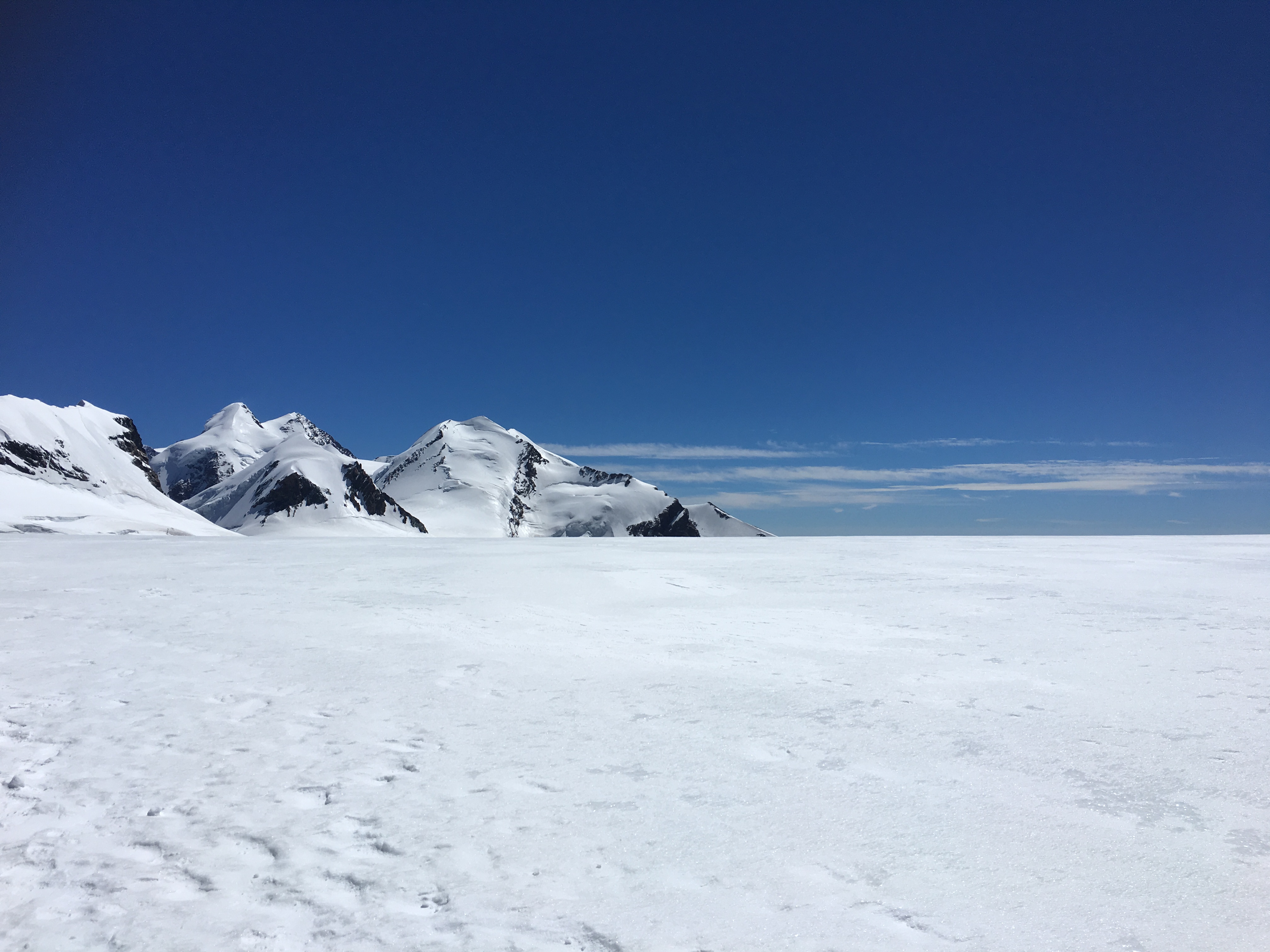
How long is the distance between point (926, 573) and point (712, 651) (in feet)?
29.9

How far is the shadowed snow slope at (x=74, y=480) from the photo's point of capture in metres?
65.4

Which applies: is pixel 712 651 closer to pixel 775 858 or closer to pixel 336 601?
pixel 775 858

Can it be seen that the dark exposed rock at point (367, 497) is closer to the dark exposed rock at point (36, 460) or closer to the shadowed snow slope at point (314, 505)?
the shadowed snow slope at point (314, 505)

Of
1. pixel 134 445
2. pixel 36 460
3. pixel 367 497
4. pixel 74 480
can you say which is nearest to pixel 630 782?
pixel 74 480

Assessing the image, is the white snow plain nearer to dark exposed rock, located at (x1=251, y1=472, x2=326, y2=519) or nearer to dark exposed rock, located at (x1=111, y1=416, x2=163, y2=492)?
dark exposed rock, located at (x1=111, y1=416, x2=163, y2=492)

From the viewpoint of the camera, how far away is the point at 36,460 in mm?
107000

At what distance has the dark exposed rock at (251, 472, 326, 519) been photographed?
17762 centimetres

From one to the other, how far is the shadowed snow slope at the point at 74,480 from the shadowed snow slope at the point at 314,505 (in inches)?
1267

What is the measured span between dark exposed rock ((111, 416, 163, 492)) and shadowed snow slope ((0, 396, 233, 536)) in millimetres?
412

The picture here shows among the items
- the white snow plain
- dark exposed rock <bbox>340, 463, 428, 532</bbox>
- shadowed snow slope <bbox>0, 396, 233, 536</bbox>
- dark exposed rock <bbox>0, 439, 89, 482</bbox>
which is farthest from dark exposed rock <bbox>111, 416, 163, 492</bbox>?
the white snow plain

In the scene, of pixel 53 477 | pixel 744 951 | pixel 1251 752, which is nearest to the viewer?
pixel 744 951

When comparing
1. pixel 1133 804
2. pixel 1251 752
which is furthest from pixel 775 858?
pixel 1251 752

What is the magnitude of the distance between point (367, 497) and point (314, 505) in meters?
13.8

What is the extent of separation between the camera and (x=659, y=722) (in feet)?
17.5
